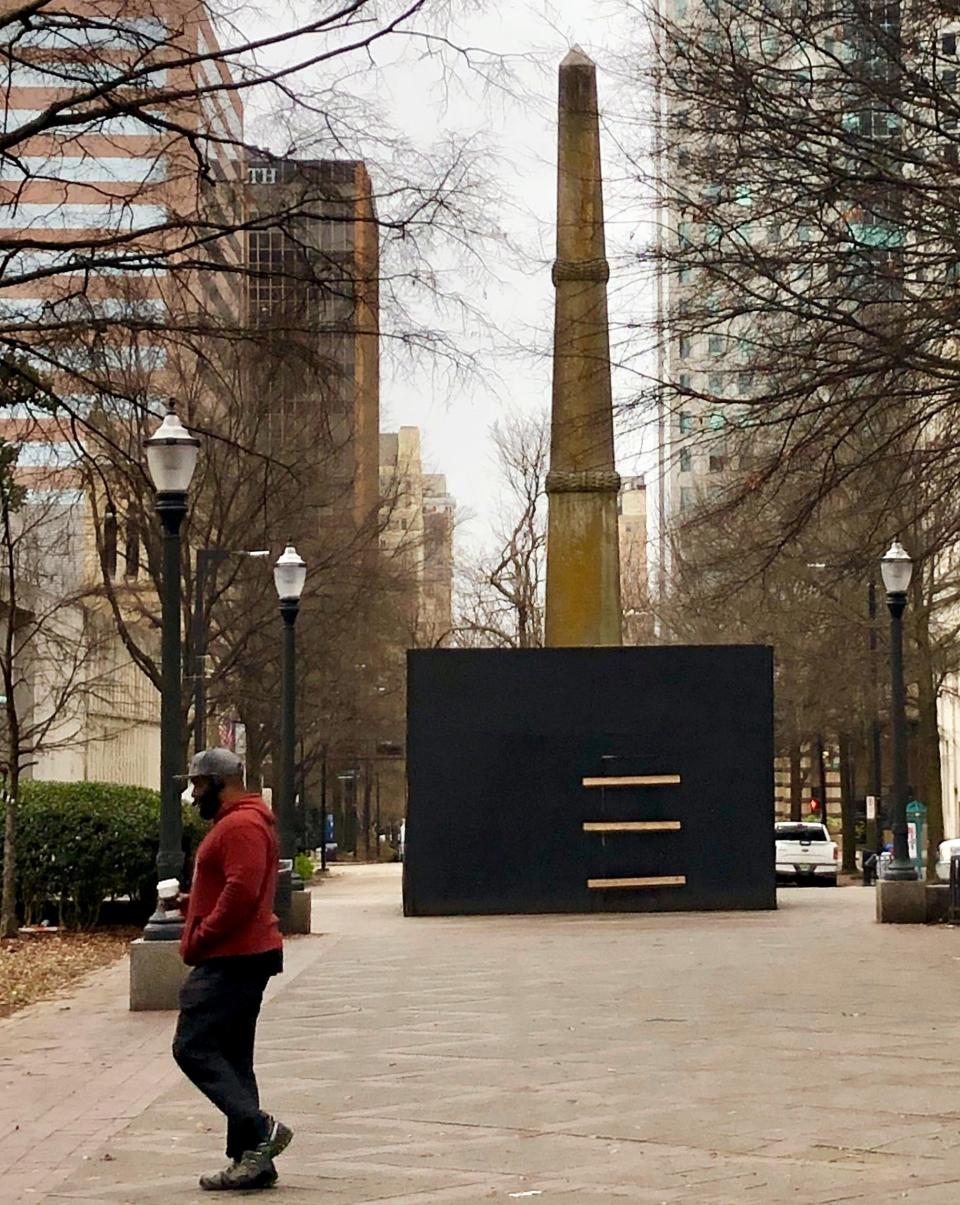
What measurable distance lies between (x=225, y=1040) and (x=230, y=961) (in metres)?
0.32

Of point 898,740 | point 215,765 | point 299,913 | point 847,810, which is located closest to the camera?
Answer: point 215,765

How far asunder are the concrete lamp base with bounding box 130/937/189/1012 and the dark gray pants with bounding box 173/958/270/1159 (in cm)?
680

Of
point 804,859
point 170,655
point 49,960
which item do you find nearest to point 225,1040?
point 170,655

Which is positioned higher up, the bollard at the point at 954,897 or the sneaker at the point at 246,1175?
the bollard at the point at 954,897

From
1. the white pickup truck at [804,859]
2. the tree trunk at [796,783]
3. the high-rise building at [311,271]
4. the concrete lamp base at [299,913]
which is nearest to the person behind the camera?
the high-rise building at [311,271]

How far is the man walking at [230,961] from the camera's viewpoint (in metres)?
8.57

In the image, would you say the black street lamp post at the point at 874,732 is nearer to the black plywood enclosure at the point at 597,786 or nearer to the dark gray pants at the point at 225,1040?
the black plywood enclosure at the point at 597,786

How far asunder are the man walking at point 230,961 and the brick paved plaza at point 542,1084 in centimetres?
29

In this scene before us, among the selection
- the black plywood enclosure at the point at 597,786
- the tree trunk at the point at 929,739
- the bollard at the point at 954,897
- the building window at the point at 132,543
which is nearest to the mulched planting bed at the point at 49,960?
the black plywood enclosure at the point at 597,786

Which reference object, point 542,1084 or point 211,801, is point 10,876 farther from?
point 211,801

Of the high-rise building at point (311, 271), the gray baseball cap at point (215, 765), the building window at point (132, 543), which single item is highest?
the building window at point (132, 543)

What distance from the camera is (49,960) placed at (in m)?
20.4

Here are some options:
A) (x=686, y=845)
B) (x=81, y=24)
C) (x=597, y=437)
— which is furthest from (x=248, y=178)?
(x=686, y=845)

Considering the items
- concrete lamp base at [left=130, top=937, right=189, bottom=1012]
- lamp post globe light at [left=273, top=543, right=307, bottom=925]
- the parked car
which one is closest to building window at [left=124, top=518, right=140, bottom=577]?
lamp post globe light at [left=273, top=543, right=307, bottom=925]
